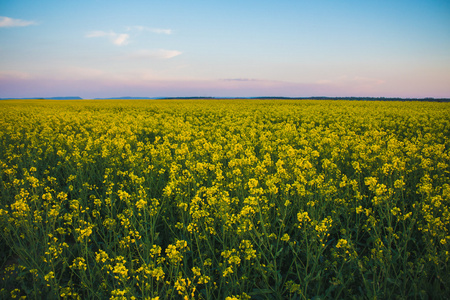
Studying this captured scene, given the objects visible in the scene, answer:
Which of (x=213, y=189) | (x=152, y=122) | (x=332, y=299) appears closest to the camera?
(x=332, y=299)

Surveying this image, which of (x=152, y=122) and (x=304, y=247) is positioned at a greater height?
(x=152, y=122)

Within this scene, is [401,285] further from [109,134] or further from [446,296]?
[109,134]

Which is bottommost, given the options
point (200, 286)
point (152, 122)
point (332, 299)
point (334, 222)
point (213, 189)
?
point (200, 286)

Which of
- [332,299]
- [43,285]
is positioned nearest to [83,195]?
[43,285]

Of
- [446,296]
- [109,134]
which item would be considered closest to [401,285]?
[446,296]

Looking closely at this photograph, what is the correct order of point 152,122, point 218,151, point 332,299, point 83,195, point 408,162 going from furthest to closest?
point 152,122 → point 218,151 → point 408,162 → point 83,195 → point 332,299

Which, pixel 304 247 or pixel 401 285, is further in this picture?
pixel 304 247

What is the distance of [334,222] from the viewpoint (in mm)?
4082

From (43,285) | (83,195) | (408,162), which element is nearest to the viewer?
(43,285)

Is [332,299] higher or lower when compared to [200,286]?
higher

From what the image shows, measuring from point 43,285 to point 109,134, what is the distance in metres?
7.27

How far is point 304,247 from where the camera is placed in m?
3.75

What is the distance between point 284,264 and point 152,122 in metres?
10.4

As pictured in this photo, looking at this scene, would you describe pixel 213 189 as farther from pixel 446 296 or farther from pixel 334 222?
pixel 446 296
